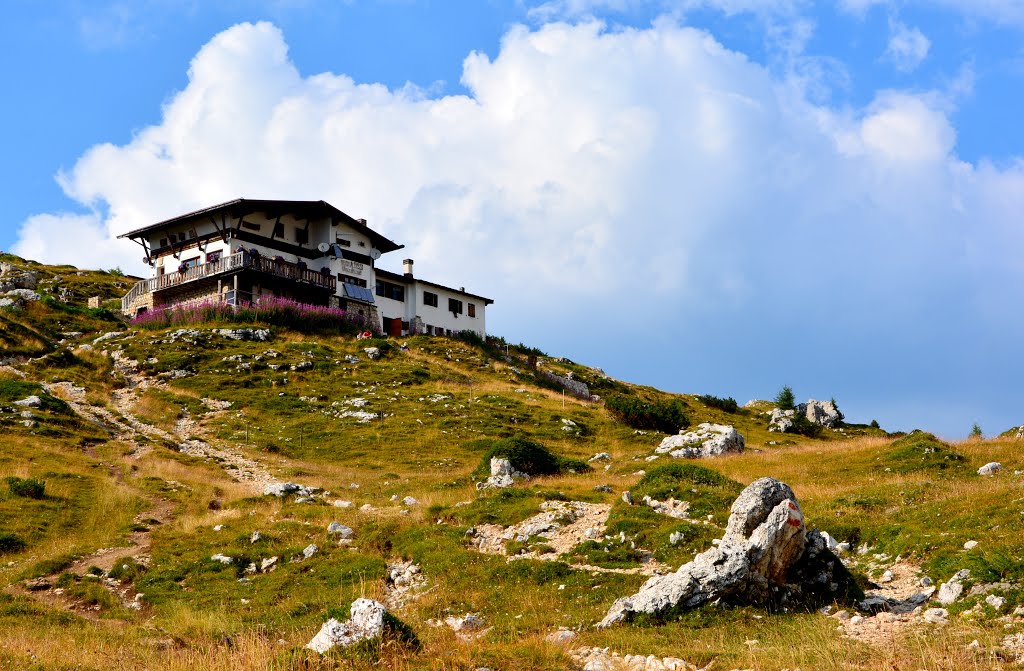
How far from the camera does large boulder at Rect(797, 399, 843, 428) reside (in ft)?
242

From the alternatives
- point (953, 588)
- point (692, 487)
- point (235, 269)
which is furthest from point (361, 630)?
point (235, 269)

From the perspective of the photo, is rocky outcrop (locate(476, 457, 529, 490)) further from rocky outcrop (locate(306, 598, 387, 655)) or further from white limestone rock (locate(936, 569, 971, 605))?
rocky outcrop (locate(306, 598, 387, 655))

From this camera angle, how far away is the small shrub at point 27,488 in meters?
31.6

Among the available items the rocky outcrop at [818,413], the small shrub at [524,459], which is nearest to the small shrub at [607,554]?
the small shrub at [524,459]

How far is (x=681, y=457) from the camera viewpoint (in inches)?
1678

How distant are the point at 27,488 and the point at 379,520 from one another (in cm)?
1317

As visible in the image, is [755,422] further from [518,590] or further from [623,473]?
[518,590]

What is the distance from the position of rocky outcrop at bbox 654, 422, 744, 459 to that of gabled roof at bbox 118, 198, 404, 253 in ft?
157

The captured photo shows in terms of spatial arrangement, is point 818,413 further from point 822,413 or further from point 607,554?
point 607,554

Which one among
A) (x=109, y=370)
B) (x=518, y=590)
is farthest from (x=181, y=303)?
(x=518, y=590)

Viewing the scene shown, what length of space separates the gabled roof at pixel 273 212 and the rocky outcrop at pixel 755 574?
66263 mm

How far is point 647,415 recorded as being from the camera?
5684cm

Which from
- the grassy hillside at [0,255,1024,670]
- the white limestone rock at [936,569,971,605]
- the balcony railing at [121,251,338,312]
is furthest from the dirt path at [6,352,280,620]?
the white limestone rock at [936,569,971,605]

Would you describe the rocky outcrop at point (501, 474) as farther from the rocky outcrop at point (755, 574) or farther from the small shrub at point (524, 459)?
the rocky outcrop at point (755, 574)
